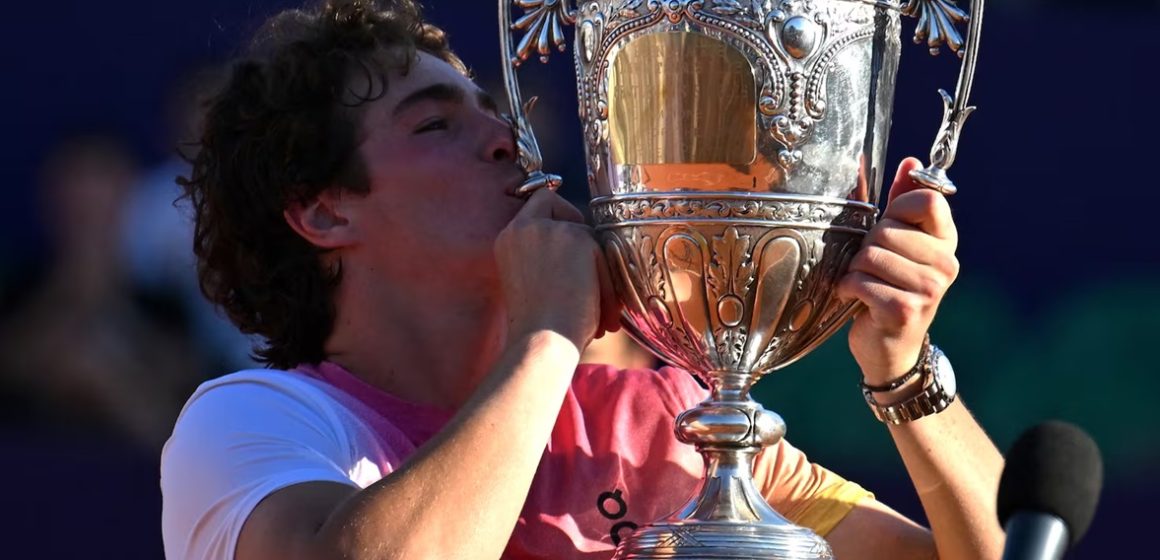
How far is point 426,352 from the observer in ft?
8.72

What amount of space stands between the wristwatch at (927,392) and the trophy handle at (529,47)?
458 mm

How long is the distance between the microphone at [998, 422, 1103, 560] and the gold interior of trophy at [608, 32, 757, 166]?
65cm

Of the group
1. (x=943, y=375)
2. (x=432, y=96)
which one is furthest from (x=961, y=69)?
(x=432, y=96)

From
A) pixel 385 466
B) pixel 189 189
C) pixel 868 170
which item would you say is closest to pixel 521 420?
pixel 385 466

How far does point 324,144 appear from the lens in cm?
270

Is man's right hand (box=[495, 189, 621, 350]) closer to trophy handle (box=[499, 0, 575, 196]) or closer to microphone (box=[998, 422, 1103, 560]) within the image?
trophy handle (box=[499, 0, 575, 196])

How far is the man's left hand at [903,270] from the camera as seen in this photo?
7.30ft

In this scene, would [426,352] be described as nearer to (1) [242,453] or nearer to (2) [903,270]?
(1) [242,453]

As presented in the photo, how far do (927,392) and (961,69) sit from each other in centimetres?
37

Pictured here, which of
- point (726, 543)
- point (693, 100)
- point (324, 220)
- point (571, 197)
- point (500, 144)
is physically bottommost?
point (571, 197)

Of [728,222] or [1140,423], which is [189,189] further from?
[1140,423]

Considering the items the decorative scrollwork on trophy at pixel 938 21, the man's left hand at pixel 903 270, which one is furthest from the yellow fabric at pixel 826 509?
the decorative scrollwork on trophy at pixel 938 21

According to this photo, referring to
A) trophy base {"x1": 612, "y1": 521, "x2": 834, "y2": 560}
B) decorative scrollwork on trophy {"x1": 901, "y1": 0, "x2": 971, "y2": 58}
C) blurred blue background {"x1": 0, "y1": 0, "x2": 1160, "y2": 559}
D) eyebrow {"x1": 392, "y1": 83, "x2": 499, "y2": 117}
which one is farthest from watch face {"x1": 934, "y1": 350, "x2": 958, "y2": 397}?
blurred blue background {"x1": 0, "y1": 0, "x2": 1160, "y2": 559}

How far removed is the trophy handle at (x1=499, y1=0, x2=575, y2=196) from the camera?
2.39 m
